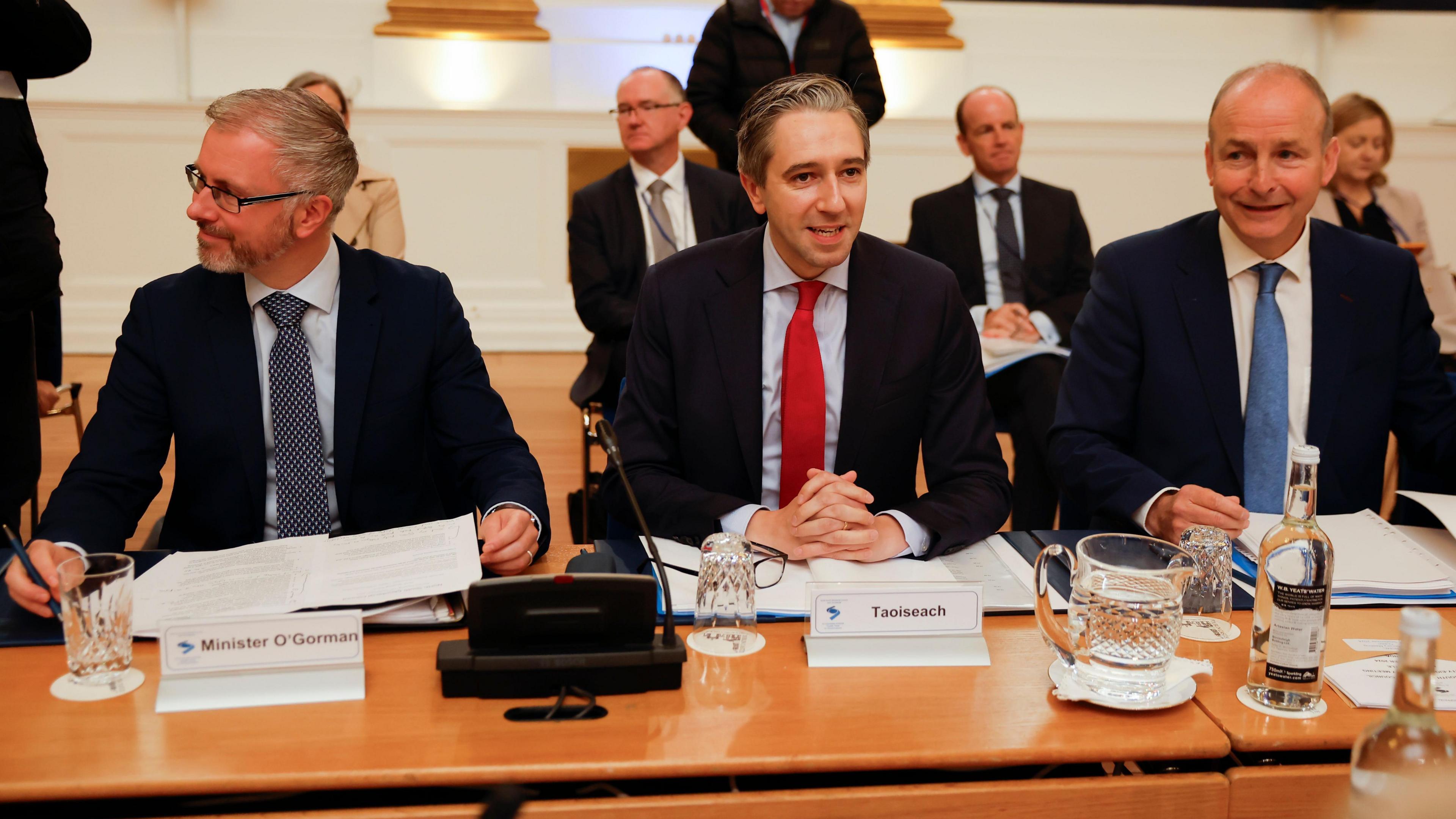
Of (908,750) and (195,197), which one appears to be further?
(195,197)

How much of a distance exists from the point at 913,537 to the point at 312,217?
1069 millimetres

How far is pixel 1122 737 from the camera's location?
3.68 ft

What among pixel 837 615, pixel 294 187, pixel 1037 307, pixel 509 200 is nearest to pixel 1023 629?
pixel 837 615

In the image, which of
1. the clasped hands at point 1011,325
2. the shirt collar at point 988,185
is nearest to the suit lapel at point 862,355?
the clasped hands at point 1011,325

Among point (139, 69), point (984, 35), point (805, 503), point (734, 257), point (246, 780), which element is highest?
point (984, 35)

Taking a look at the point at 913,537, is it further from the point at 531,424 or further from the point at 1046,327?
the point at 531,424

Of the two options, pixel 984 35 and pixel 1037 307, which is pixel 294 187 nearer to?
pixel 1037 307

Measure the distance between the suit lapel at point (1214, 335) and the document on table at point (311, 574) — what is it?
128 cm

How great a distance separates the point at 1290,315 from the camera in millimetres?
2039

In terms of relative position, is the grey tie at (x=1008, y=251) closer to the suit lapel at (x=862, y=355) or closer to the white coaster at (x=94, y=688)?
the suit lapel at (x=862, y=355)

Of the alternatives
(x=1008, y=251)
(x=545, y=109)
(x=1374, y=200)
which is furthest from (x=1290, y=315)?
(x=545, y=109)

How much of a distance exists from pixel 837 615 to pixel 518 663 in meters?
0.35

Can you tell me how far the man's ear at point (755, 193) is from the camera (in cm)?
200

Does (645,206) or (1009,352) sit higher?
(645,206)
